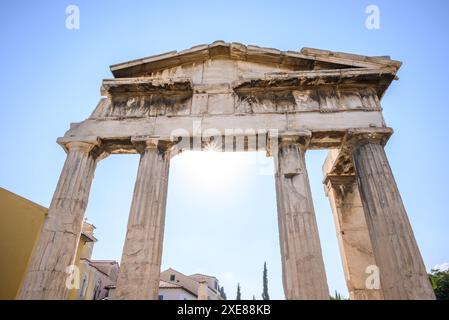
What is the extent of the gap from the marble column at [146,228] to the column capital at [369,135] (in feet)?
18.4

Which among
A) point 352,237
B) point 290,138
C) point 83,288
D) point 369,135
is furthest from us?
point 83,288

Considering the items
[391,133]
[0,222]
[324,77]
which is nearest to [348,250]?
[391,133]

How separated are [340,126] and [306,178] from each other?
209 cm

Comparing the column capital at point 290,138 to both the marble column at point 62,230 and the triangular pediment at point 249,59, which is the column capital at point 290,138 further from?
the marble column at point 62,230

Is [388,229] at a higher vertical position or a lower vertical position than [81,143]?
lower

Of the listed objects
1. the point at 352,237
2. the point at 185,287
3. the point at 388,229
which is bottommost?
the point at 388,229

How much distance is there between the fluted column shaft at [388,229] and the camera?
23.1 feet

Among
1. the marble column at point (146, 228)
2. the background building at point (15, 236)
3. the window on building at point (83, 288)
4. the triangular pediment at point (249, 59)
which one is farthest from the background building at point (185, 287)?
the triangular pediment at point (249, 59)

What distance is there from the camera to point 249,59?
36.2 feet

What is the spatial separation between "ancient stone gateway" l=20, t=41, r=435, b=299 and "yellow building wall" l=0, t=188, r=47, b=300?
10.4ft

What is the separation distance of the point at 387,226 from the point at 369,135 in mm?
2736

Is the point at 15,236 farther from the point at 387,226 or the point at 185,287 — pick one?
the point at 185,287


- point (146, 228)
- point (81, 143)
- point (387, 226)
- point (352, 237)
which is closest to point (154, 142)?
point (81, 143)
